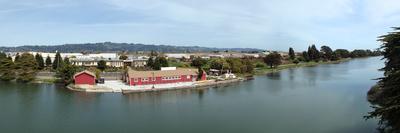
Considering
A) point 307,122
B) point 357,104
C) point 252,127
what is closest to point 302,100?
point 357,104

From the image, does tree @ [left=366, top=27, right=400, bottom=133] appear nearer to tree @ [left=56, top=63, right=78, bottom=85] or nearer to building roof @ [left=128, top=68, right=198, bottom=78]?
building roof @ [left=128, top=68, right=198, bottom=78]

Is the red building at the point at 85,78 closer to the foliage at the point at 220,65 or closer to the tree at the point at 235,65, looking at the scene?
the foliage at the point at 220,65

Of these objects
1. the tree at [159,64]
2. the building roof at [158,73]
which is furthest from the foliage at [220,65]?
the building roof at [158,73]

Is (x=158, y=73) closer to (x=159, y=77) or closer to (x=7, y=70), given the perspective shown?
(x=159, y=77)

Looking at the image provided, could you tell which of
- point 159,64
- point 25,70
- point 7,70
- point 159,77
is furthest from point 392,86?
point 159,64

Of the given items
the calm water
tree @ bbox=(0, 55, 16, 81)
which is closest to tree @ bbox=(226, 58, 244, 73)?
the calm water

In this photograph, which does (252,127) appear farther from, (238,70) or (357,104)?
(238,70)
